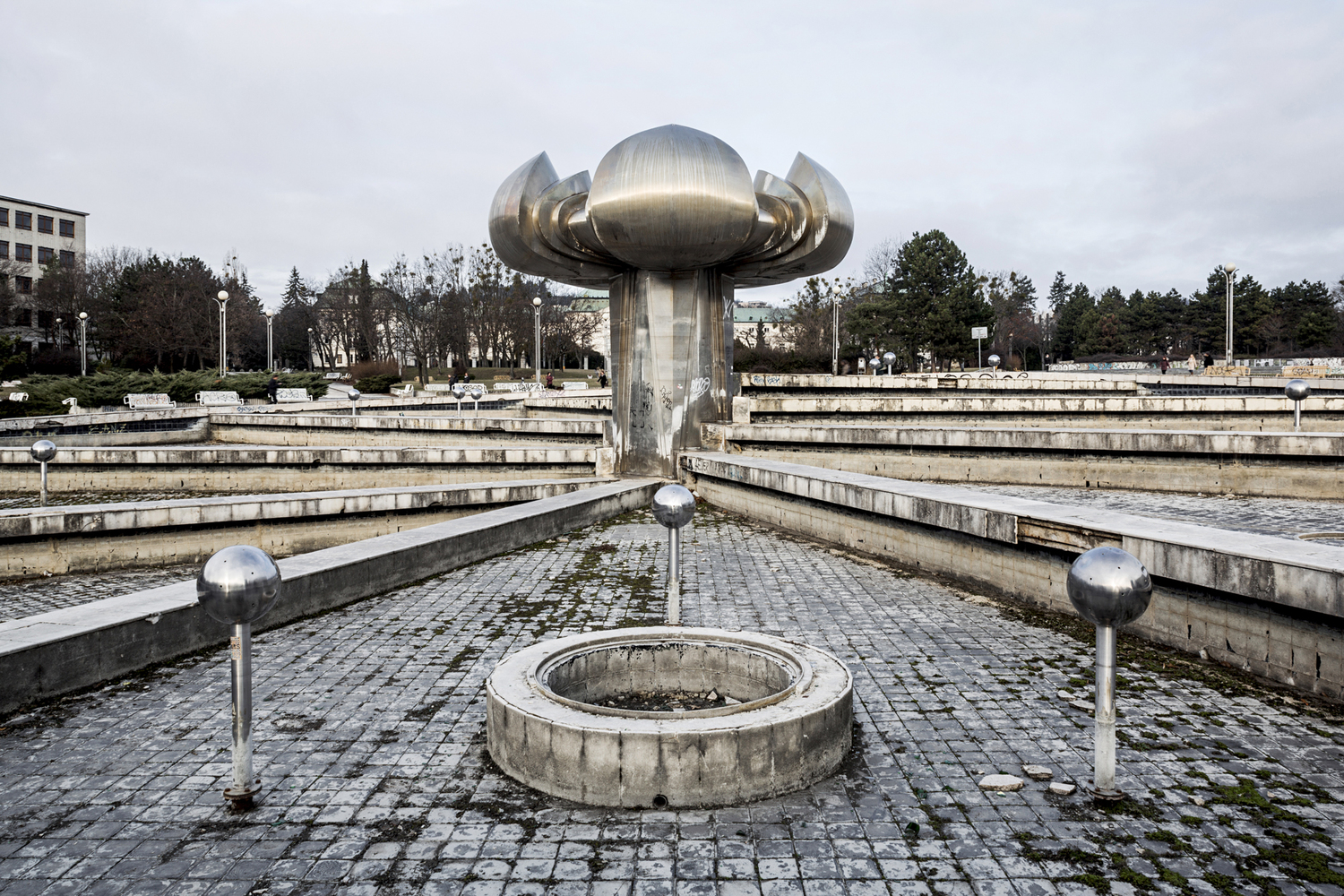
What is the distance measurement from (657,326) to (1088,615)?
419 inches

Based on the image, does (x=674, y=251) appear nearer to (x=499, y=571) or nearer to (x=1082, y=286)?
(x=499, y=571)

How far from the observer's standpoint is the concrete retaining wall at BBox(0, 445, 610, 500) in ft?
47.6

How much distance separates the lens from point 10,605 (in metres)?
8.14

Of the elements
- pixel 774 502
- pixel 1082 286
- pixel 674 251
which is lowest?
pixel 774 502

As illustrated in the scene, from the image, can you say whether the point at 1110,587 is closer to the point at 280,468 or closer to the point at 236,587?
the point at 236,587

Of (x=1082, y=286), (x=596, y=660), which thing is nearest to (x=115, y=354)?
(x=596, y=660)

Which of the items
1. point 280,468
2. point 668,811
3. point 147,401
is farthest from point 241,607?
point 147,401

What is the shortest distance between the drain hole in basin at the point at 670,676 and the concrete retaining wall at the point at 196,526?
676cm

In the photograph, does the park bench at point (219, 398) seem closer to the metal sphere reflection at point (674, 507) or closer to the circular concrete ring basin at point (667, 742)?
the metal sphere reflection at point (674, 507)

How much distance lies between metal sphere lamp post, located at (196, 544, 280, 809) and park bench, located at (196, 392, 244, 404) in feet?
104

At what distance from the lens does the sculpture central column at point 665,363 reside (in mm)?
13523

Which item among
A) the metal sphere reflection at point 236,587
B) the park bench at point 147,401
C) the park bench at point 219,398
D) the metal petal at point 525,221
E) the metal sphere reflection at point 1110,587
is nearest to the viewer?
the metal sphere reflection at point 1110,587

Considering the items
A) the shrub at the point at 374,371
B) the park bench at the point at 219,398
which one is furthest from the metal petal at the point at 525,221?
the shrub at the point at 374,371

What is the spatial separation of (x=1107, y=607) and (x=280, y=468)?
48.2ft
